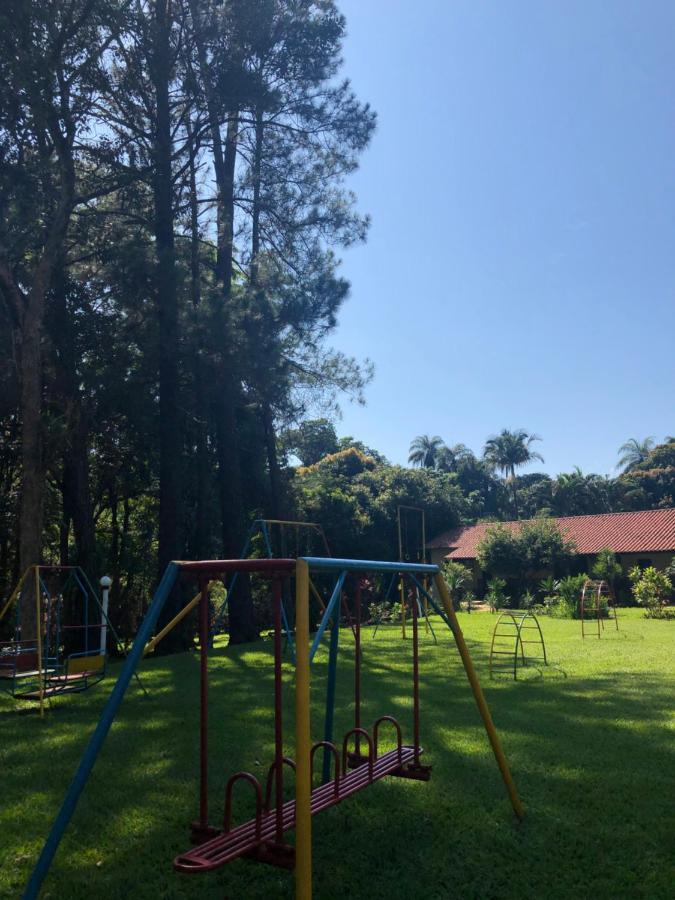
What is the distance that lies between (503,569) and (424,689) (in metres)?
22.3

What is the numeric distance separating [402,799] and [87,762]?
116 inches

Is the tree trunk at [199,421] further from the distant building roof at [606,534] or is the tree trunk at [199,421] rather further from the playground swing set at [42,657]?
the distant building roof at [606,534]

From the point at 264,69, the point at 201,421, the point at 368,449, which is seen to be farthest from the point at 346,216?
the point at 368,449

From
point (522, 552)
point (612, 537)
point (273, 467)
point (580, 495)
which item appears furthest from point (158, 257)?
point (580, 495)

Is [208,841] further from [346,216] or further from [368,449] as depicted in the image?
[368,449]

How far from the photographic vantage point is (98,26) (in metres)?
13.8

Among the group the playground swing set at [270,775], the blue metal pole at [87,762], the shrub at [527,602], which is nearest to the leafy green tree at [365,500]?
the shrub at [527,602]

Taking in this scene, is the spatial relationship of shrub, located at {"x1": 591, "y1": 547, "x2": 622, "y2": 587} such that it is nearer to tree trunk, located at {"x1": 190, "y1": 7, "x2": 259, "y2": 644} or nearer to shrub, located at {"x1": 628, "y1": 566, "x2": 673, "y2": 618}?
shrub, located at {"x1": 628, "y1": 566, "x2": 673, "y2": 618}

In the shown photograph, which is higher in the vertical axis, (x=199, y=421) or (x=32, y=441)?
(x=199, y=421)

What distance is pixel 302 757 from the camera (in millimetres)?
3293

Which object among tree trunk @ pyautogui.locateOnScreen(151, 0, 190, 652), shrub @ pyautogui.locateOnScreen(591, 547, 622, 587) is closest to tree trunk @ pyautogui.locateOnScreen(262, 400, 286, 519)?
tree trunk @ pyautogui.locateOnScreen(151, 0, 190, 652)

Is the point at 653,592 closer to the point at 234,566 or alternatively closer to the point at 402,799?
the point at 402,799

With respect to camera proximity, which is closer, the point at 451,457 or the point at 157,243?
the point at 157,243

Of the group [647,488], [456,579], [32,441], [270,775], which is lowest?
[270,775]
